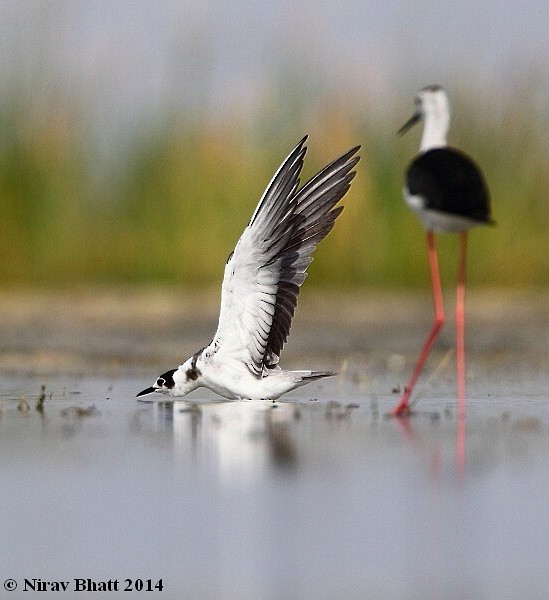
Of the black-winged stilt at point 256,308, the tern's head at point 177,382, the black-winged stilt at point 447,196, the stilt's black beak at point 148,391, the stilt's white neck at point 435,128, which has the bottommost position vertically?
the stilt's black beak at point 148,391

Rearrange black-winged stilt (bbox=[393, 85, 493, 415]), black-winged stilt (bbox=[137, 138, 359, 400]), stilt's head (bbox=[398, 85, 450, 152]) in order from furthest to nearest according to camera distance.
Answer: stilt's head (bbox=[398, 85, 450, 152]) < black-winged stilt (bbox=[393, 85, 493, 415]) < black-winged stilt (bbox=[137, 138, 359, 400])

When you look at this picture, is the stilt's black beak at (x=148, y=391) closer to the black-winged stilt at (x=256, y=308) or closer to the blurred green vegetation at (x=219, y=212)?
the black-winged stilt at (x=256, y=308)

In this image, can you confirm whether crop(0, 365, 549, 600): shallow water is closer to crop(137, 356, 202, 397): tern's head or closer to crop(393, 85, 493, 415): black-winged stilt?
crop(137, 356, 202, 397): tern's head

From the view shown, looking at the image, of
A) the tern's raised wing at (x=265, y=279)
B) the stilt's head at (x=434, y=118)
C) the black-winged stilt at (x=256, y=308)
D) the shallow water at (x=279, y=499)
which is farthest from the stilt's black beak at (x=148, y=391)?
the stilt's head at (x=434, y=118)

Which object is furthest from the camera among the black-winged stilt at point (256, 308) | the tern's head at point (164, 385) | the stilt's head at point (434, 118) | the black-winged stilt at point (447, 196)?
the stilt's head at point (434, 118)

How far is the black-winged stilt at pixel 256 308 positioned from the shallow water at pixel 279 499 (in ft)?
0.65

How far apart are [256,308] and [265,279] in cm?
17

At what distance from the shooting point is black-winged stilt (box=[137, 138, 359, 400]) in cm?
834

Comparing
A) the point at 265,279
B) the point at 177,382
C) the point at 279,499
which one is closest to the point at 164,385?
the point at 177,382

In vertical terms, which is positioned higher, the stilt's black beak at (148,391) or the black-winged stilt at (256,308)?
the black-winged stilt at (256,308)

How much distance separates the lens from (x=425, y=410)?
27.0 feet

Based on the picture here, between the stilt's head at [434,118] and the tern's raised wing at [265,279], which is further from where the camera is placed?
the stilt's head at [434,118]

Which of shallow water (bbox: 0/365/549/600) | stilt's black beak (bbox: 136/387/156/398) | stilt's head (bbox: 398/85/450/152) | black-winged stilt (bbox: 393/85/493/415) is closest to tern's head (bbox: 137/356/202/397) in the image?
stilt's black beak (bbox: 136/387/156/398)

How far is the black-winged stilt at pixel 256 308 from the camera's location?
8336 millimetres
